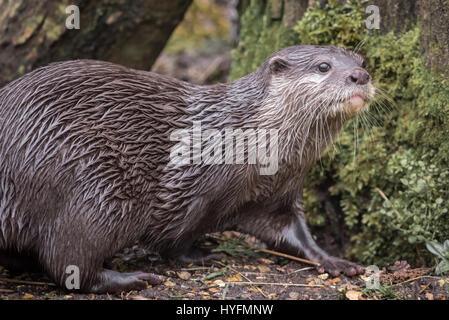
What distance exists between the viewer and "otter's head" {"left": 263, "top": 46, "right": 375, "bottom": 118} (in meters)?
3.49

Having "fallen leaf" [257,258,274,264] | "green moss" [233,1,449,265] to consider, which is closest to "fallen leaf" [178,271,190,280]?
"fallen leaf" [257,258,274,264]

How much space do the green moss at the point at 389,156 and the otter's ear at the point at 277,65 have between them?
71cm

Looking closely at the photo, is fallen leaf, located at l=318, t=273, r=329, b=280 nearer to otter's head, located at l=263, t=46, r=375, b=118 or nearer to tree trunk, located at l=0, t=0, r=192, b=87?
otter's head, located at l=263, t=46, r=375, b=118

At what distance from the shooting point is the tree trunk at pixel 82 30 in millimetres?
5156

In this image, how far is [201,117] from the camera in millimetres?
3748

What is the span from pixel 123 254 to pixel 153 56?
8.14 feet

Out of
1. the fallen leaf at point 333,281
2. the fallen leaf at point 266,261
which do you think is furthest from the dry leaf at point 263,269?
the fallen leaf at point 333,281

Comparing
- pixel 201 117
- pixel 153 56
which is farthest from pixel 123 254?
pixel 153 56

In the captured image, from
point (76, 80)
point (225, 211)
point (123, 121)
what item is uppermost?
point (76, 80)

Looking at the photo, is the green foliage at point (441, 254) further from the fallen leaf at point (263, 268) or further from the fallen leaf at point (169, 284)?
the fallen leaf at point (169, 284)

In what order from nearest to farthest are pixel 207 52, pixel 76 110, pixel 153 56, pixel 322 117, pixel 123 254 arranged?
pixel 76 110 < pixel 322 117 < pixel 123 254 < pixel 153 56 < pixel 207 52

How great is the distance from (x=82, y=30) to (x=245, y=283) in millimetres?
2948

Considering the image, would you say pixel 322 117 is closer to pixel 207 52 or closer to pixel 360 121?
pixel 360 121

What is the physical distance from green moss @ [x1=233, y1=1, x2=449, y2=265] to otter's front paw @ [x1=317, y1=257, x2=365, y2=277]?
452 mm
